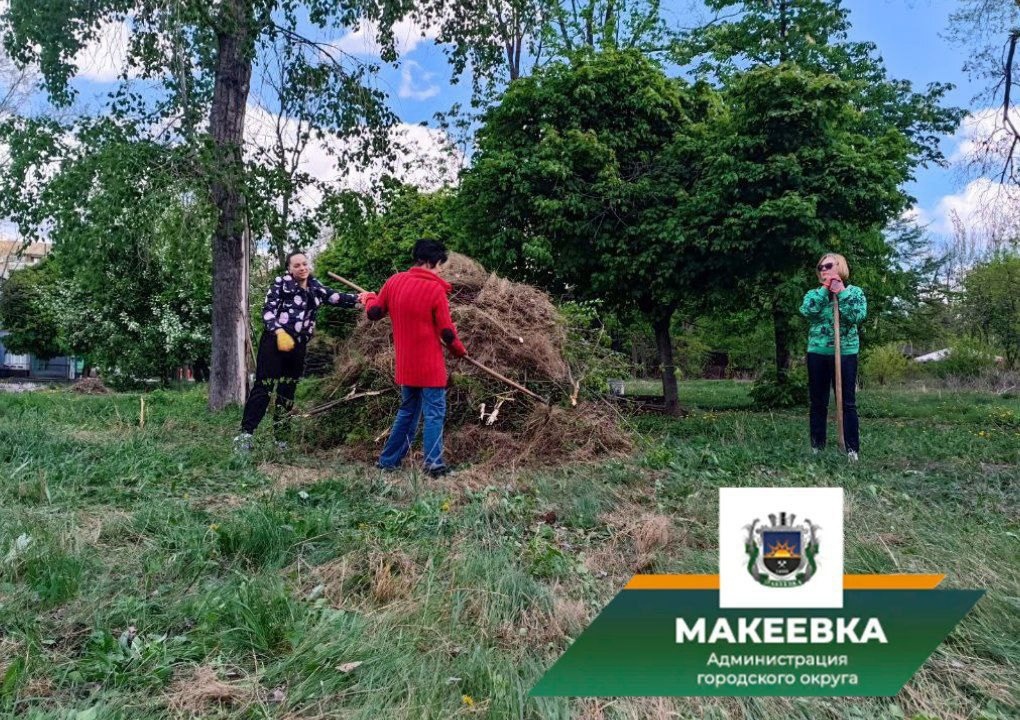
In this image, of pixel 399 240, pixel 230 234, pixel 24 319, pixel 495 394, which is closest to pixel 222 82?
pixel 230 234

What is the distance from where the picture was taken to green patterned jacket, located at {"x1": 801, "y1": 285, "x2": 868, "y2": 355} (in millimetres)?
6234

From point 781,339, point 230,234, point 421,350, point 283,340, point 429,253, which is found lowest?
point 421,350

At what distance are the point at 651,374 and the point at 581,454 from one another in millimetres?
28348

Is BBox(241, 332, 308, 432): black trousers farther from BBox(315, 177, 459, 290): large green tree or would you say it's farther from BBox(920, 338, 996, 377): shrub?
BBox(920, 338, 996, 377): shrub

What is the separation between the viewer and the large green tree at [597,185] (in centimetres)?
1091

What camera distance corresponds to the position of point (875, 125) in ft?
44.9

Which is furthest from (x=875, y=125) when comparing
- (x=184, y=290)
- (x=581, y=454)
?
(x=184, y=290)

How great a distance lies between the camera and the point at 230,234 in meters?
9.30

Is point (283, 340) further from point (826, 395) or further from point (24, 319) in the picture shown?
point (24, 319)

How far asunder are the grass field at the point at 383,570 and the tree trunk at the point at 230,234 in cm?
435

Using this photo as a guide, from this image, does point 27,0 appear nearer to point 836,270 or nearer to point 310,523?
point 310,523

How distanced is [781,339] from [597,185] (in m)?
7.68

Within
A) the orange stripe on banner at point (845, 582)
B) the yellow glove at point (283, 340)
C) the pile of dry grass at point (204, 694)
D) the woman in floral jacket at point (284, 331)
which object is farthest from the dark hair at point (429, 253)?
the pile of dry grass at point (204, 694)

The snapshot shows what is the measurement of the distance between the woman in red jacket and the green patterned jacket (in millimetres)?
3380
